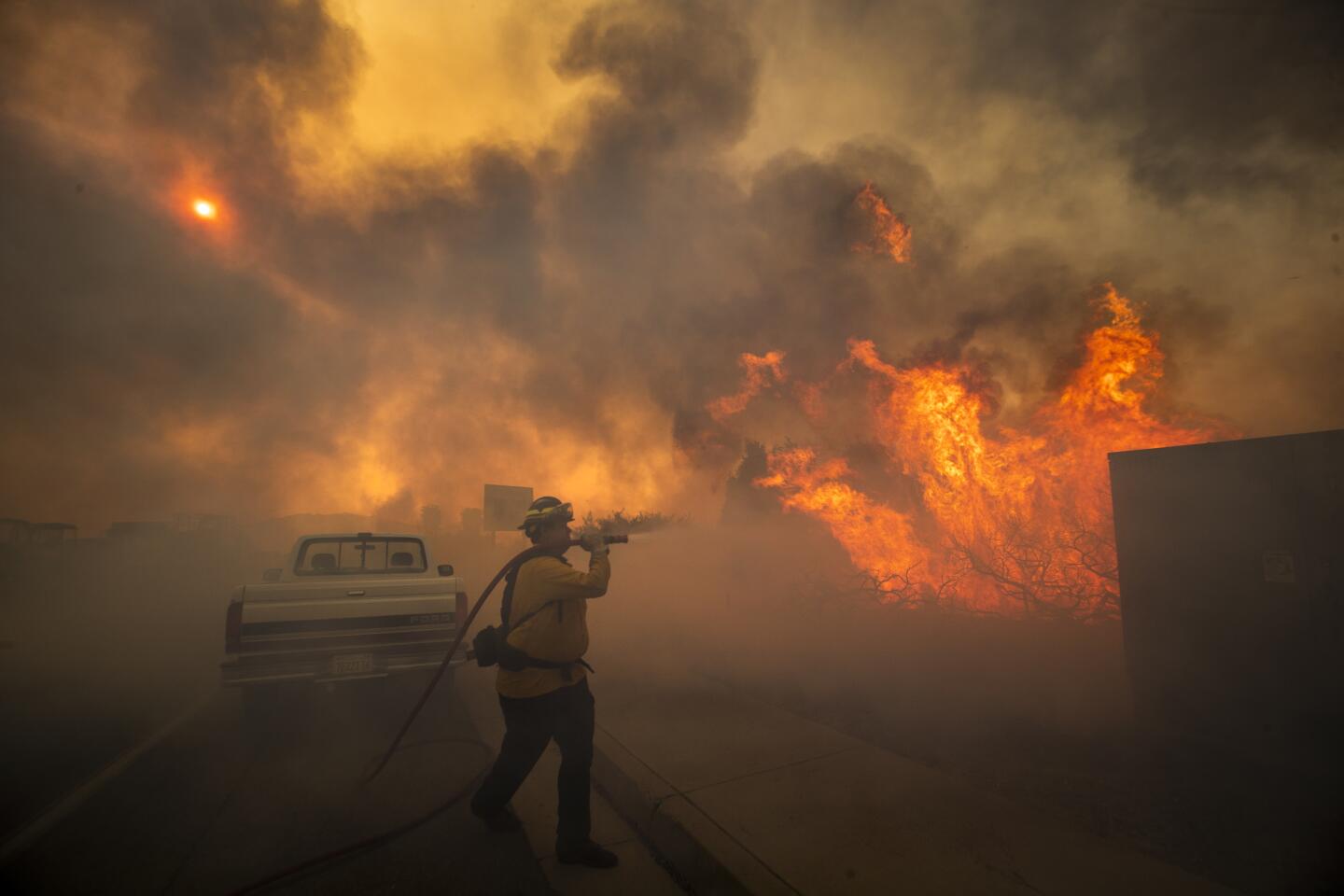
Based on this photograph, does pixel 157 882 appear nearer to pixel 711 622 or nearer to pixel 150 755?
pixel 150 755

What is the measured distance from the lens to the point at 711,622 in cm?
1202

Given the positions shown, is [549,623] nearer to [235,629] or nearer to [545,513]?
[545,513]

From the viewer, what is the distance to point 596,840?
3736 mm

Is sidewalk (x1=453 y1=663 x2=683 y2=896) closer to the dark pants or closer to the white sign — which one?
the dark pants

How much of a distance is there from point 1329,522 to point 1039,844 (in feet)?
9.80

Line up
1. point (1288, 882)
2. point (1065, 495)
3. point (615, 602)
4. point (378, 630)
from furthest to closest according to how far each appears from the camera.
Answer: point (615, 602)
point (1065, 495)
point (378, 630)
point (1288, 882)

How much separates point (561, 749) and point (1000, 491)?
10.5 m

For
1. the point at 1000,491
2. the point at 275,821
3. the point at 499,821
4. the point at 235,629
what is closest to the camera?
the point at 499,821

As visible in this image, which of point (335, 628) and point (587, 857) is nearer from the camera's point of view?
point (587, 857)

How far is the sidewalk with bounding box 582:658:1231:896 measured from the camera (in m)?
2.98

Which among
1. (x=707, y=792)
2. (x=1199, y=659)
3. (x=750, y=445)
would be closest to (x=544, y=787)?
(x=707, y=792)

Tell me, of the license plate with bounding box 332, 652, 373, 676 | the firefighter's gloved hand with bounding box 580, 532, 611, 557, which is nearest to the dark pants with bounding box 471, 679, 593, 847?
the firefighter's gloved hand with bounding box 580, 532, 611, 557

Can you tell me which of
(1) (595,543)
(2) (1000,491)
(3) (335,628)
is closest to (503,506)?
(3) (335,628)

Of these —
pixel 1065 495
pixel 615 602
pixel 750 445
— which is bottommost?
pixel 615 602
